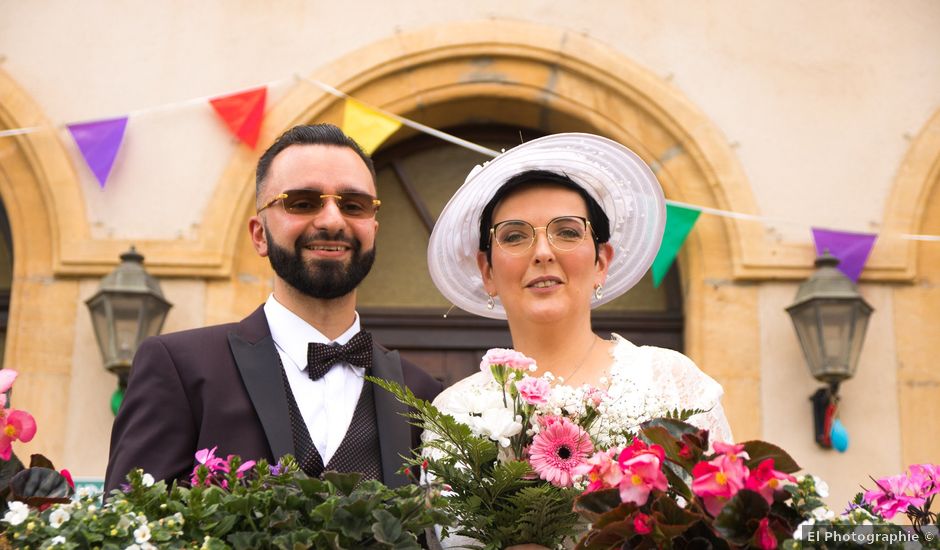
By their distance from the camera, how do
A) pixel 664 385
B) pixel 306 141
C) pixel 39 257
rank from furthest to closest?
pixel 39 257 → pixel 306 141 → pixel 664 385

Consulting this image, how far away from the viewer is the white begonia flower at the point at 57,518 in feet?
6.88

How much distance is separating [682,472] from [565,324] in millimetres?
889

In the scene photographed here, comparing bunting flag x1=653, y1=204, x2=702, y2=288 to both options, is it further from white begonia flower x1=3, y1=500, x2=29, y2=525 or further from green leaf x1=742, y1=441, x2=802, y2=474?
white begonia flower x1=3, y1=500, x2=29, y2=525

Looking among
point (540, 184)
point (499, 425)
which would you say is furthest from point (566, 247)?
point (499, 425)

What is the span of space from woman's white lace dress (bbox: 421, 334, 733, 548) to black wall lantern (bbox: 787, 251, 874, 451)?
2.98 meters

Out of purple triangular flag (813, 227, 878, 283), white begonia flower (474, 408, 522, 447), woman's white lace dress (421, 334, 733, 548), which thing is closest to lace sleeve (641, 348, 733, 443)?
woman's white lace dress (421, 334, 733, 548)

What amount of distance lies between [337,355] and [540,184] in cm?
64

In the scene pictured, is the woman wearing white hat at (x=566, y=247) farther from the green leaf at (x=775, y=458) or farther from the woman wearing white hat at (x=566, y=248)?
the green leaf at (x=775, y=458)

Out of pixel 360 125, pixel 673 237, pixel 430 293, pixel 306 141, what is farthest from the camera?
pixel 430 293

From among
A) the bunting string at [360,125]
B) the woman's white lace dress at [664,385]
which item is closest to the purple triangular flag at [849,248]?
the bunting string at [360,125]

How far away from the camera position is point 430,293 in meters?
6.60

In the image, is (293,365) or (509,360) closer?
(509,360)

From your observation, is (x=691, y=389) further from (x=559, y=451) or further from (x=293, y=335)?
(x=293, y=335)

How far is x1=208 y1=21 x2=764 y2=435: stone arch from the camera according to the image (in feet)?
20.1
